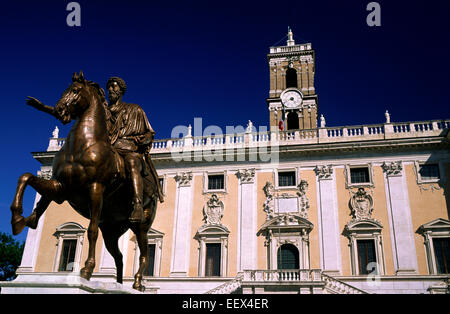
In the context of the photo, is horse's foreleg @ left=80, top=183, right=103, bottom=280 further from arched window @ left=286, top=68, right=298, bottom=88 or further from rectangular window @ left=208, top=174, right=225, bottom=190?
arched window @ left=286, top=68, right=298, bottom=88

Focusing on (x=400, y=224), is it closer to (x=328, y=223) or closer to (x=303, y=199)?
(x=328, y=223)

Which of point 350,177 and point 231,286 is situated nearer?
point 231,286

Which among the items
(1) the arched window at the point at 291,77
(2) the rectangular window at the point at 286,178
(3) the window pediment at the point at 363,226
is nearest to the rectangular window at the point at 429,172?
(3) the window pediment at the point at 363,226

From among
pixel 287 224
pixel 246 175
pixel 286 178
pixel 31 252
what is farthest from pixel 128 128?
pixel 31 252

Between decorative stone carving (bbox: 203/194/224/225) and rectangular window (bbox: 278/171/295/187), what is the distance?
163 inches

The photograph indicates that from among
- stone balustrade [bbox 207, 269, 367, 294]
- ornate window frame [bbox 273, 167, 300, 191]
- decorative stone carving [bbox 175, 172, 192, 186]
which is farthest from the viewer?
decorative stone carving [bbox 175, 172, 192, 186]

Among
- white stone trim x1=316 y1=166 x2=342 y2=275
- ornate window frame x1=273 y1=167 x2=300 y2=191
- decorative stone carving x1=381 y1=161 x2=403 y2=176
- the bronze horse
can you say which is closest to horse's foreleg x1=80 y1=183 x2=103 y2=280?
the bronze horse

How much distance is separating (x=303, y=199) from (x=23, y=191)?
21825 millimetres

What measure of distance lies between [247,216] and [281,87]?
16.8m

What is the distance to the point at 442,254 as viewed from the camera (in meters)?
22.5

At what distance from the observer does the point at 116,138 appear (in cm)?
612

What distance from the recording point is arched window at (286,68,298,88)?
129ft

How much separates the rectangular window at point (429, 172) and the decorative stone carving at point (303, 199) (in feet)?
22.8

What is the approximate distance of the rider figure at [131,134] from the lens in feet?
18.6
